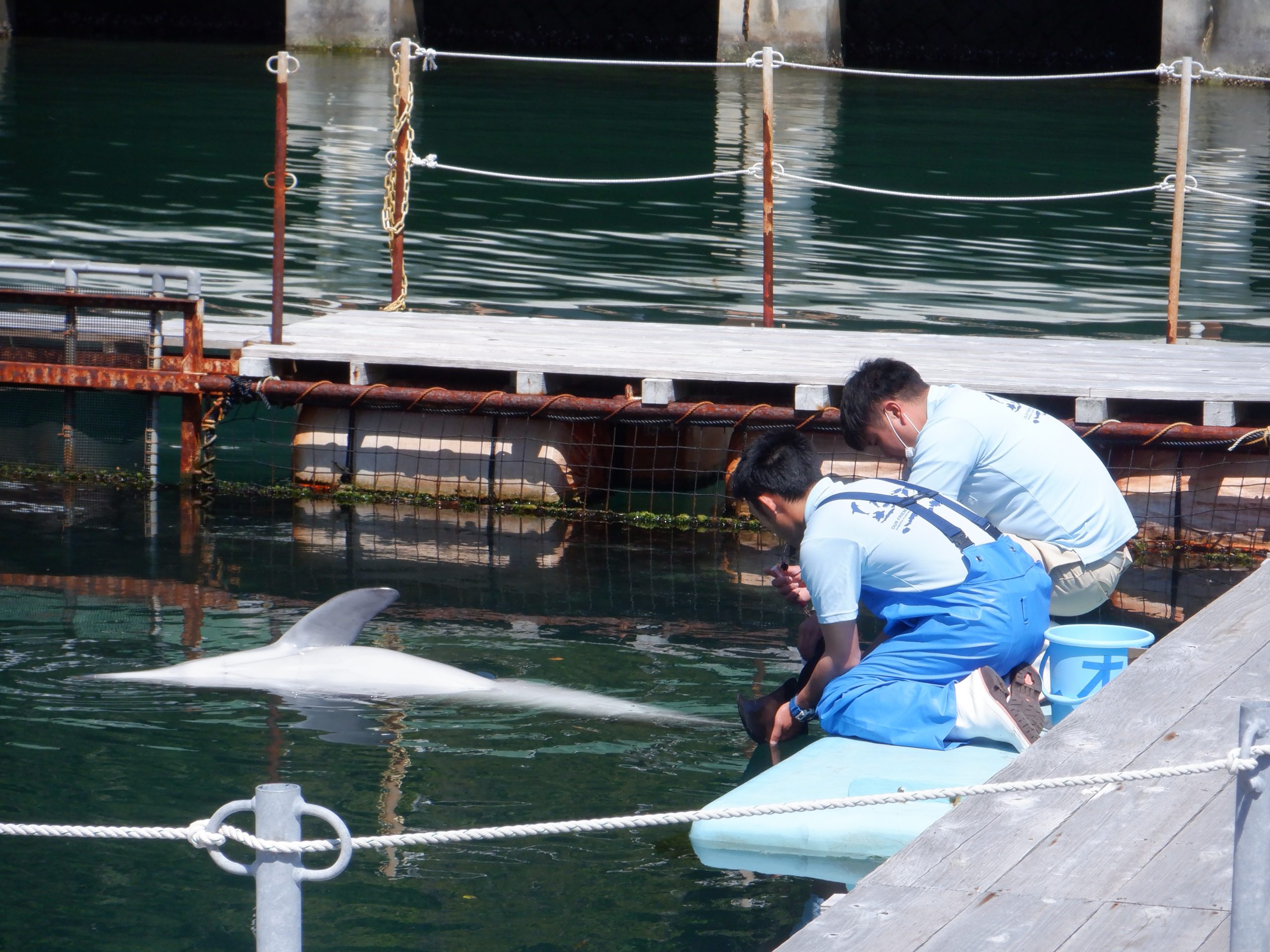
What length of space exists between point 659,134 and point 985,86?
39.0 feet

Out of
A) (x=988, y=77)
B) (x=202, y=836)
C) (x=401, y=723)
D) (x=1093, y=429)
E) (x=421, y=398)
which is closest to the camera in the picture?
(x=202, y=836)

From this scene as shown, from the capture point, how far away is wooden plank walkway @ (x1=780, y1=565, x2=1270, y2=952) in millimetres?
2967

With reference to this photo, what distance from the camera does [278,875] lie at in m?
2.52

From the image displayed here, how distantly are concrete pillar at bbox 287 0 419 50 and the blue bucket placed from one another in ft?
96.7

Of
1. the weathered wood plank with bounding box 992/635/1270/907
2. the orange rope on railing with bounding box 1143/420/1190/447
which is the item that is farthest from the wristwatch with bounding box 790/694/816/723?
the orange rope on railing with bounding box 1143/420/1190/447

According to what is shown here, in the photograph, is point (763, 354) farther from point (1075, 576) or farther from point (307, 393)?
point (1075, 576)

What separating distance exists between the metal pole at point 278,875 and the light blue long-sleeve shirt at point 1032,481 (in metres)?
3.08

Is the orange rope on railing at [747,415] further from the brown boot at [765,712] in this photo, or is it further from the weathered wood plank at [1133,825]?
the weathered wood plank at [1133,825]

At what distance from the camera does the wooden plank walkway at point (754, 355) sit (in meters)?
7.88

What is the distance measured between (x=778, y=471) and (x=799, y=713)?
32.0 inches

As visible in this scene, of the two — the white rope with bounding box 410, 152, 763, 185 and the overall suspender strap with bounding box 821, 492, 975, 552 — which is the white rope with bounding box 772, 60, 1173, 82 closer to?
the white rope with bounding box 410, 152, 763, 185

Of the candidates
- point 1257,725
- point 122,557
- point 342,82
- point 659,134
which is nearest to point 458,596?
point 122,557

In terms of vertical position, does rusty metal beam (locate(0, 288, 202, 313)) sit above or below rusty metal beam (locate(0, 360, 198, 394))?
above

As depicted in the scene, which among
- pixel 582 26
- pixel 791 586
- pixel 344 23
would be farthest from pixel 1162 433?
pixel 582 26
